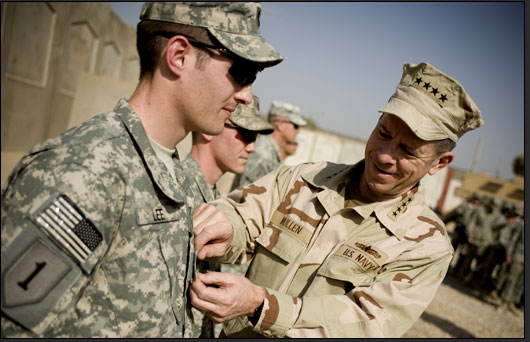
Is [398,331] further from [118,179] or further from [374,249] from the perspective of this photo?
[118,179]

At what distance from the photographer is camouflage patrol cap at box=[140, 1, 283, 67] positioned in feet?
5.03

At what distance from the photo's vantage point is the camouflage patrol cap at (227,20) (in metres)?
1.53

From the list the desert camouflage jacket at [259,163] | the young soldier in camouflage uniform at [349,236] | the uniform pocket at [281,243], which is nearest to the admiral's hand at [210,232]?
the young soldier in camouflage uniform at [349,236]

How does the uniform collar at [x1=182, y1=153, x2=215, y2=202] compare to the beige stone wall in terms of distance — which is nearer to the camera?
the uniform collar at [x1=182, y1=153, x2=215, y2=202]

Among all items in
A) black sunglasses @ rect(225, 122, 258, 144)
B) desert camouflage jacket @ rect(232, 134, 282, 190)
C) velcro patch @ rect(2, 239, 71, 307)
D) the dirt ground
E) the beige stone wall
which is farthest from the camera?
the beige stone wall

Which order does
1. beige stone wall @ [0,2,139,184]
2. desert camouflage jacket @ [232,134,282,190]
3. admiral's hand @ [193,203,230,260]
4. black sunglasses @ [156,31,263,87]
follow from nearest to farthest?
black sunglasses @ [156,31,263,87] < admiral's hand @ [193,203,230,260] < desert camouflage jacket @ [232,134,282,190] < beige stone wall @ [0,2,139,184]

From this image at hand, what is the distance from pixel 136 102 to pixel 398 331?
1635mm

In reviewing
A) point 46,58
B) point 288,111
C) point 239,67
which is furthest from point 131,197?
point 46,58

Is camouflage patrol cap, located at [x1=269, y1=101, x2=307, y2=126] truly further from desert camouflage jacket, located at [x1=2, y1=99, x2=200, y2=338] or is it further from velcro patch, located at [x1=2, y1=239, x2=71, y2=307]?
velcro patch, located at [x1=2, y1=239, x2=71, y2=307]

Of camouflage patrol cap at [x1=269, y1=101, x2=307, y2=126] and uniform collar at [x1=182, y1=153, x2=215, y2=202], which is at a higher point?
camouflage patrol cap at [x1=269, y1=101, x2=307, y2=126]

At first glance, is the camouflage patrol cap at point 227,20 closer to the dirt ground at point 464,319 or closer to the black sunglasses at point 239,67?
the black sunglasses at point 239,67

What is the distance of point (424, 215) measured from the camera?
7.54ft

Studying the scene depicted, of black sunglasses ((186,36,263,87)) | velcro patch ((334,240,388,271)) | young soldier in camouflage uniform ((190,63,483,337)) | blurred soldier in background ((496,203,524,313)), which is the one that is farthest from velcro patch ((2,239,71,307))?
blurred soldier in background ((496,203,524,313))

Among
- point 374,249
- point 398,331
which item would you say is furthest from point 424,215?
point 398,331
